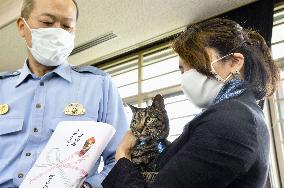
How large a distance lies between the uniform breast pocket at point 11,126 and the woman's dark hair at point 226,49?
26.3 inches

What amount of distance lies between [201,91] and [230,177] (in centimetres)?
35

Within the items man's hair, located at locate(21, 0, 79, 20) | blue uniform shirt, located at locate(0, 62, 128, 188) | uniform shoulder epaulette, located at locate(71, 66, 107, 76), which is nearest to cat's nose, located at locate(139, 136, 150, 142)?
blue uniform shirt, located at locate(0, 62, 128, 188)

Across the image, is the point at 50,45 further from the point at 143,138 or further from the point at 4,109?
the point at 143,138

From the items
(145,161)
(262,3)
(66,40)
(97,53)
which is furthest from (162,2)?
(145,161)

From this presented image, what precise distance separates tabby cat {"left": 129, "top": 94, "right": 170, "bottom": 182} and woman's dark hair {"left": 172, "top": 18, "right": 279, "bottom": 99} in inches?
10.7

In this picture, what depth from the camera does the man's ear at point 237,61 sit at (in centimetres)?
100

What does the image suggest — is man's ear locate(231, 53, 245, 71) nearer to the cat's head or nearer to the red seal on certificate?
the cat's head

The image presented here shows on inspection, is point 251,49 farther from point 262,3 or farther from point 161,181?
point 262,3

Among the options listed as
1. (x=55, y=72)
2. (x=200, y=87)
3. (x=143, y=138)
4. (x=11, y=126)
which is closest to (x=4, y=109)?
(x=11, y=126)

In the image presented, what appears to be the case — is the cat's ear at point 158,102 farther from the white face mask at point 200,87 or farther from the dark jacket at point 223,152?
the dark jacket at point 223,152

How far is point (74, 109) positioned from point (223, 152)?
0.69m

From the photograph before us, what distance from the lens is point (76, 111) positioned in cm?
125

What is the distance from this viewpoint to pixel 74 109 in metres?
1.25

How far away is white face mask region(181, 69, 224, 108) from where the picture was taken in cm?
101
